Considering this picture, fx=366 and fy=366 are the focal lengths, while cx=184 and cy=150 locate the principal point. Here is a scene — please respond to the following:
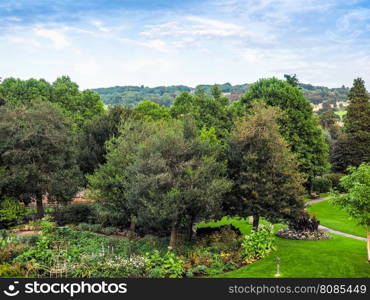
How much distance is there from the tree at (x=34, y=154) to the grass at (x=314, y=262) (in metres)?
17.7

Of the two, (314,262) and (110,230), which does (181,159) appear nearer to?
(110,230)

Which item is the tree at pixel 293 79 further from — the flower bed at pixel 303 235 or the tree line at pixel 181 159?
the flower bed at pixel 303 235

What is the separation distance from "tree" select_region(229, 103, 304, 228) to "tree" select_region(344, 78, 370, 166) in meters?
26.5

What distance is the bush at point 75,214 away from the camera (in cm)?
2828

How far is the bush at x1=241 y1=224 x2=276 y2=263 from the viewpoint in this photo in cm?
2012

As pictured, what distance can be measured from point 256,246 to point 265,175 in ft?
13.9

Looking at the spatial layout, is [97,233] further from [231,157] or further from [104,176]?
[231,157]

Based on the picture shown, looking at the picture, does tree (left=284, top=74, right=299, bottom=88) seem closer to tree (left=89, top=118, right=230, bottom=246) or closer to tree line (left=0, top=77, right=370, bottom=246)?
tree line (left=0, top=77, right=370, bottom=246)

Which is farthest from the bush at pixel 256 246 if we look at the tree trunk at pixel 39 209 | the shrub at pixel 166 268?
the tree trunk at pixel 39 209

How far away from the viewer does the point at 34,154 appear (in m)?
29.1

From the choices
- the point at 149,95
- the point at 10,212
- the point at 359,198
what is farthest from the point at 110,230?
the point at 149,95

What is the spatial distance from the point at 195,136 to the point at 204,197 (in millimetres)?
4418

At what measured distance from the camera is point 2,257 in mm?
19266

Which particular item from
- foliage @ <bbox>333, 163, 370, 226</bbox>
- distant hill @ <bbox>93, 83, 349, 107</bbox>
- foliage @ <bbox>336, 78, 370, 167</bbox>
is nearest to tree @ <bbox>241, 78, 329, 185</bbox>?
foliage @ <bbox>336, 78, 370, 167</bbox>
